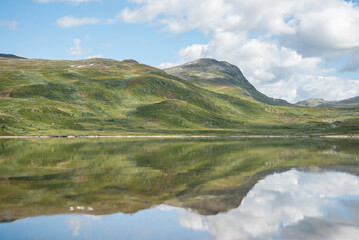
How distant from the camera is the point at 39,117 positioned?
140250 mm

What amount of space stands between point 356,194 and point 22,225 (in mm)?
25306

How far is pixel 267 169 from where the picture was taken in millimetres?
40969

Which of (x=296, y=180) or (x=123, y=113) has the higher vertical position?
(x=123, y=113)

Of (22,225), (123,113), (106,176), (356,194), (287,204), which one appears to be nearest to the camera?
(22,225)

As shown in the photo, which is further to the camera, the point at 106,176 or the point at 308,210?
the point at 106,176

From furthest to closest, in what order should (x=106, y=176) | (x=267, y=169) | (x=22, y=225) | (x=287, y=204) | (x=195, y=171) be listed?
(x=267, y=169) → (x=195, y=171) → (x=106, y=176) → (x=287, y=204) → (x=22, y=225)

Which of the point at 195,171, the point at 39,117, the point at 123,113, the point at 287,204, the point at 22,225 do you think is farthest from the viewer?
the point at 123,113

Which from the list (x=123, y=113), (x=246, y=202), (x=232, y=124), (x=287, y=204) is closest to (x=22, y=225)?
(x=246, y=202)

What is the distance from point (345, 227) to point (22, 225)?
18.2 meters

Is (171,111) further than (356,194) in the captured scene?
Yes

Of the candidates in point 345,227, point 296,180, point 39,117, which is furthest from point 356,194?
point 39,117

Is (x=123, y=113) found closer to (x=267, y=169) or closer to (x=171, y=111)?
(x=171, y=111)

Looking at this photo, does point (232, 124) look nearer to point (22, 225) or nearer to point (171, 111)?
point (171, 111)

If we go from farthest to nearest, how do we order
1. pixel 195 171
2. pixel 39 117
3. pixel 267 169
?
pixel 39 117, pixel 267 169, pixel 195 171
